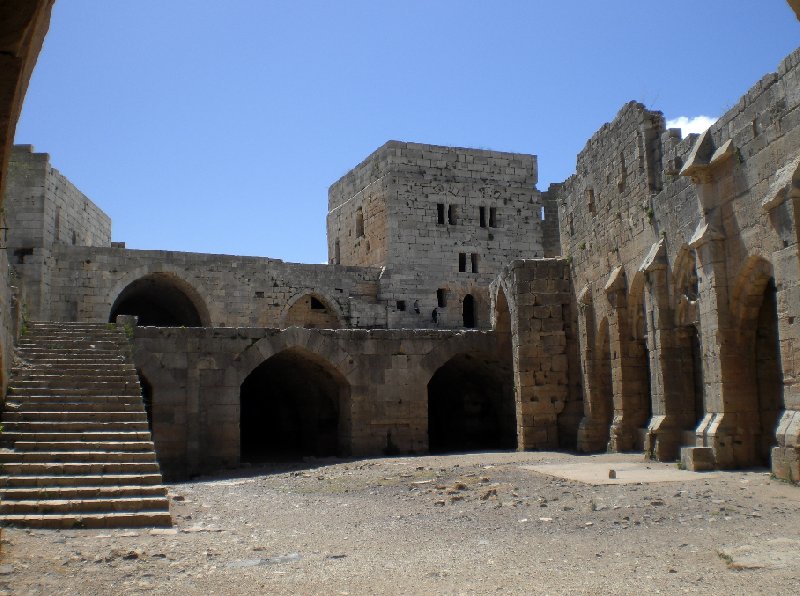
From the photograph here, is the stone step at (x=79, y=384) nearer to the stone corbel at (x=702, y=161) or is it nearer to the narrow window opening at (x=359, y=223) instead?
the stone corbel at (x=702, y=161)

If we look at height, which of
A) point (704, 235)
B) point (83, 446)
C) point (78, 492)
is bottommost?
point (78, 492)

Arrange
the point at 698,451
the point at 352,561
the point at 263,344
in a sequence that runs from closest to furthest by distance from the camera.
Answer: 1. the point at 352,561
2. the point at 698,451
3. the point at 263,344

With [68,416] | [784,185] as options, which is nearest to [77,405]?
[68,416]

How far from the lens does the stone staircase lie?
922cm

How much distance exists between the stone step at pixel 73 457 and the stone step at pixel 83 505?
3.71 feet

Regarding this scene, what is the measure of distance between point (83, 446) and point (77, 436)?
1.27 ft

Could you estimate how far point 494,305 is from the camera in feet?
64.1

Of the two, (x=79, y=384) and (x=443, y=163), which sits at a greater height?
(x=443, y=163)

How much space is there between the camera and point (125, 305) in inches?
1158

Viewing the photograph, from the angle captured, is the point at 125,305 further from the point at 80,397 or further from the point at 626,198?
the point at 626,198

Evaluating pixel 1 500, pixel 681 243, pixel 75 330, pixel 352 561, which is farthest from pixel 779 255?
pixel 75 330

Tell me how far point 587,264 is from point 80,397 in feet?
32.6

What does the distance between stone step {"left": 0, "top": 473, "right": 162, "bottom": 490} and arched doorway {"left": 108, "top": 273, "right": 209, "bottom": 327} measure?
48.9ft

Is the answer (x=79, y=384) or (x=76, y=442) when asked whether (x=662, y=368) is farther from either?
(x=79, y=384)
